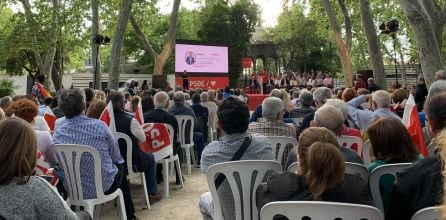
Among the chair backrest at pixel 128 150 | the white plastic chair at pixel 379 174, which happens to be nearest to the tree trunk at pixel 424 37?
the chair backrest at pixel 128 150

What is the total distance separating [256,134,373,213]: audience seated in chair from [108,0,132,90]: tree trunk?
12.5 m

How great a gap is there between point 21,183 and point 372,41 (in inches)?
441

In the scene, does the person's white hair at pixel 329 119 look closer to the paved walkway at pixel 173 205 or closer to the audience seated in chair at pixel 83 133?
the audience seated in chair at pixel 83 133

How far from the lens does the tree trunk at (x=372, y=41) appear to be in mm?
11828

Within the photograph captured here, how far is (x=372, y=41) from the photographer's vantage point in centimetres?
1198

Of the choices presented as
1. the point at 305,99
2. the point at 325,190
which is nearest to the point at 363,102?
the point at 305,99

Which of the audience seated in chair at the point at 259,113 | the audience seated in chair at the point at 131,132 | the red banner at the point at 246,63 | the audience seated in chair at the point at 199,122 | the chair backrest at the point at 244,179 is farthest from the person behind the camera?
the red banner at the point at 246,63

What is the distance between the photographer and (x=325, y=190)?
2.29m

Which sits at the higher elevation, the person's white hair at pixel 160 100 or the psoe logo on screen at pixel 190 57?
the psoe logo on screen at pixel 190 57

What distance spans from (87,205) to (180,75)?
17043 millimetres

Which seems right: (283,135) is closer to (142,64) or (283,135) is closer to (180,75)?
(180,75)

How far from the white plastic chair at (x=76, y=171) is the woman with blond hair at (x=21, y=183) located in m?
1.66

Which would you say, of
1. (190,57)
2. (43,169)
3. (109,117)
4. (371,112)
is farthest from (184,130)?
(190,57)

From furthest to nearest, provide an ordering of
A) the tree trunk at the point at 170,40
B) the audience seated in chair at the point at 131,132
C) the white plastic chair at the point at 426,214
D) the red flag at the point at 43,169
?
the tree trunk at the point at 170,40
the audience seated in chair at the point at 131,132
the red flag at the point at 43,169
the white plastic chair at the point at 426,214
